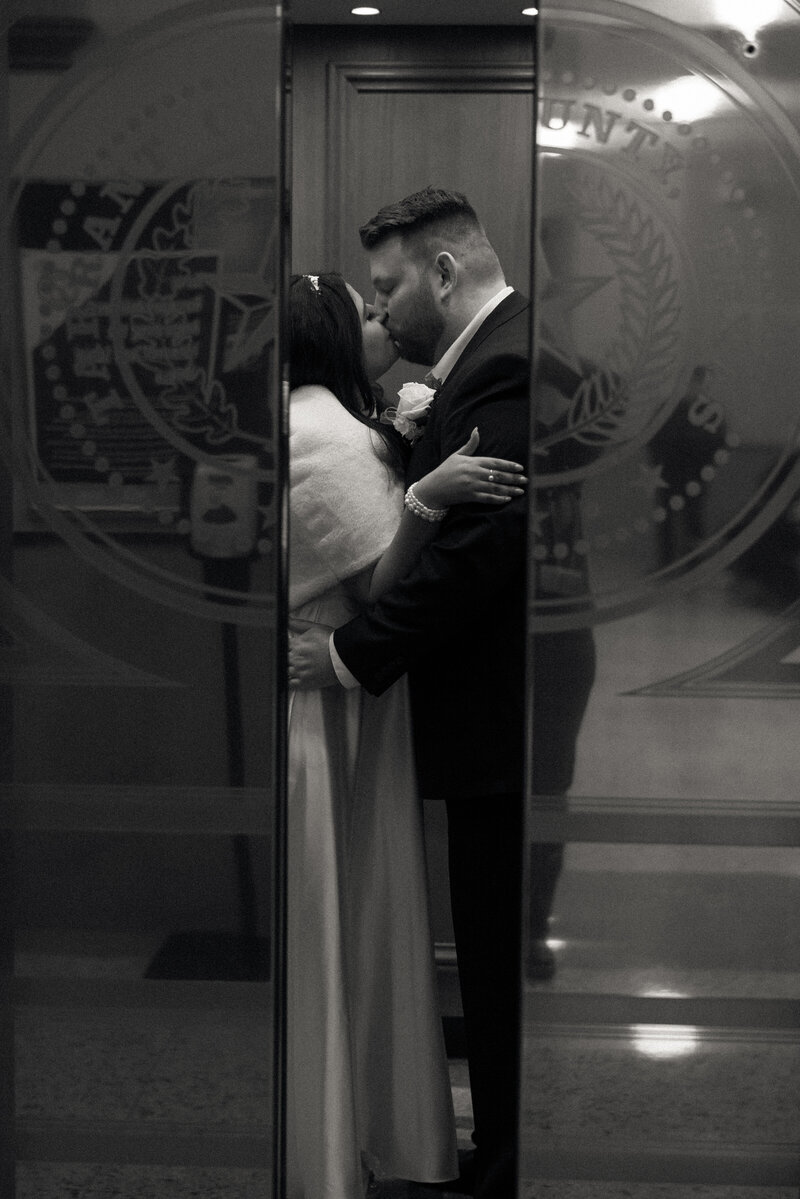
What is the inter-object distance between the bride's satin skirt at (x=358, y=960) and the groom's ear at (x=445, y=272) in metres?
0.49

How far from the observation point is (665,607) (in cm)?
174

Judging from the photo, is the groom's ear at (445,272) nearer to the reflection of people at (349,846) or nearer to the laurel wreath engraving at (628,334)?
the reflection of people at (349,846)

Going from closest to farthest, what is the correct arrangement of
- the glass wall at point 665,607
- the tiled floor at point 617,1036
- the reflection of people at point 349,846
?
the glass wall at point 665,607
the tiled floor at point 617,1036
the reflection of people at point 349,846

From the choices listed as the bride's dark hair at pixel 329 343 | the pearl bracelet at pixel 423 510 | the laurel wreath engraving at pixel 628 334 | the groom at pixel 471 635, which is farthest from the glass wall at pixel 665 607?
the bride's dark hair at pixel 329 343

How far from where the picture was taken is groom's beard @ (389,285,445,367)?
2.09 meters

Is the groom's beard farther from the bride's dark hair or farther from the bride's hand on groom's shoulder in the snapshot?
the bride's hand on groom's shoulder

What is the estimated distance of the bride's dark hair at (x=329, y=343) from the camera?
205 cm

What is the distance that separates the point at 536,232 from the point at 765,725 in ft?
2.13

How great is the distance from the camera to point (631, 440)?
67.1 inches

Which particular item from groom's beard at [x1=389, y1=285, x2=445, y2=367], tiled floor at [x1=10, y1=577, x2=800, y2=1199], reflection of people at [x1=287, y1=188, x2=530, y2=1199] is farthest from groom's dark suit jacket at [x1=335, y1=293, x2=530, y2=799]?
tiled floor at [x1=10, y1=577, x2=800, y2=1199]

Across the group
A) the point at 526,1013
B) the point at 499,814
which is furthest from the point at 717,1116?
the point at 499,814

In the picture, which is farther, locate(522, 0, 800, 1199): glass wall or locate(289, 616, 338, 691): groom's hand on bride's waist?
locate(289, 616, 338, 691): groom's hand on bride's waist

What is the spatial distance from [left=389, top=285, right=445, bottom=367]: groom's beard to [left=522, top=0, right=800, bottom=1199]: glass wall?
434 millimetres

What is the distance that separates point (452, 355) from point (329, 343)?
0.57ft
